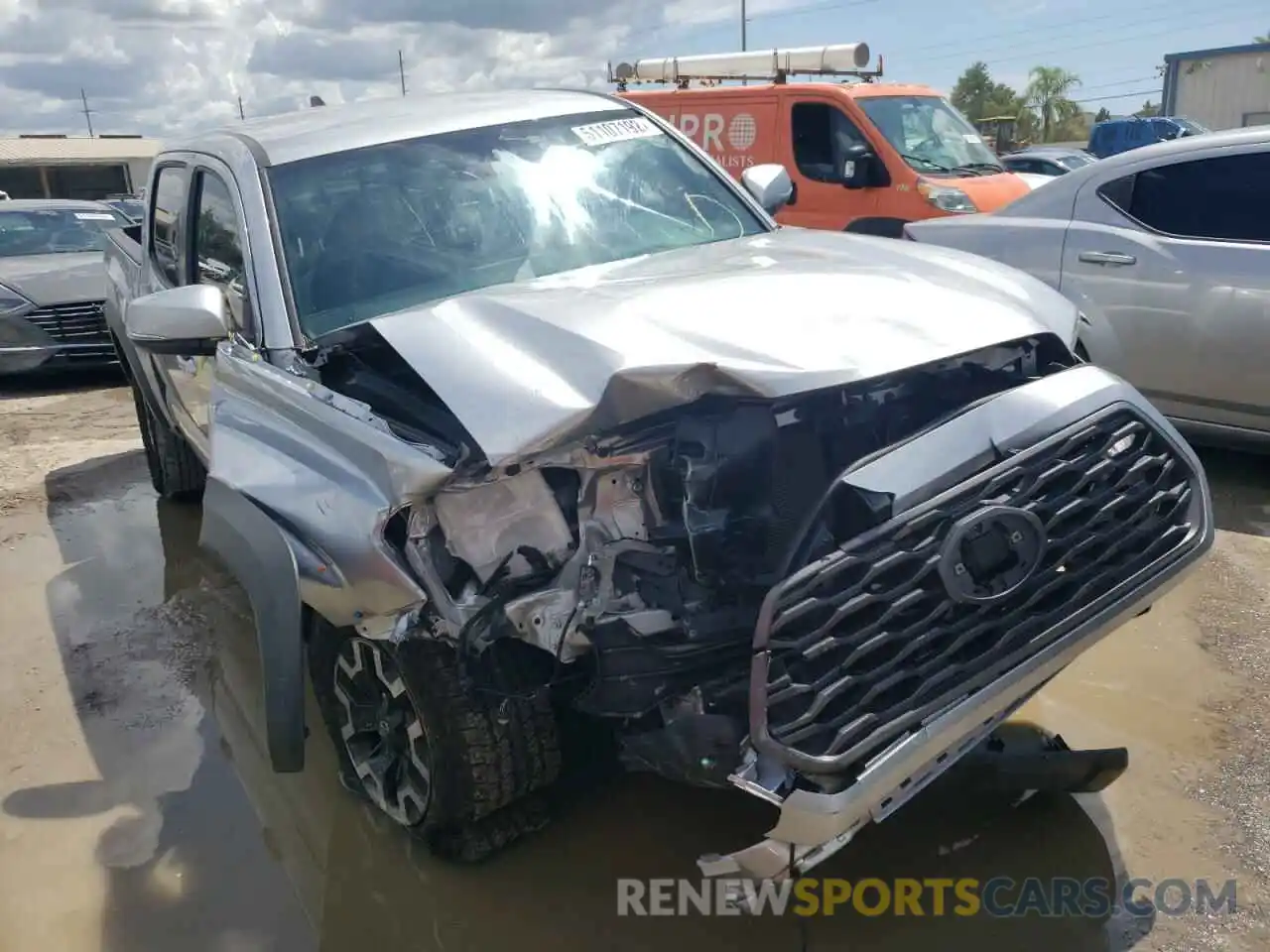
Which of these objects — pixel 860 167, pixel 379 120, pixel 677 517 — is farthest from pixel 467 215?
pixel 860 167

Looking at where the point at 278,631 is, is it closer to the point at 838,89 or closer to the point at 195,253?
the point at 195,253

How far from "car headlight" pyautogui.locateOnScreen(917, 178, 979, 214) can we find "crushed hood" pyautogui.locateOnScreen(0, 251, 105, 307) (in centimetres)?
674

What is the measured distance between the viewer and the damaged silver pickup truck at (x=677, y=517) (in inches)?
83.2

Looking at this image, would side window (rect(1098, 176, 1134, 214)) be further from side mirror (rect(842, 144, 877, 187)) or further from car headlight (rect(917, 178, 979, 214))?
side mirror (rect(842, 144, 877, 187))

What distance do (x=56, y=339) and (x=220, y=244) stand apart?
621 centimetres

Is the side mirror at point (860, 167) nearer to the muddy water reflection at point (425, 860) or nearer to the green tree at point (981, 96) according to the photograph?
the muddy water reflection at point (425, 860)

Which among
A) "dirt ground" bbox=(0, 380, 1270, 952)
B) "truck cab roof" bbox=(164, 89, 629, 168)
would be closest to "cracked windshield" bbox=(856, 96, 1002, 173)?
"truck cab roof" bbox=(164, 89, 629, 168)

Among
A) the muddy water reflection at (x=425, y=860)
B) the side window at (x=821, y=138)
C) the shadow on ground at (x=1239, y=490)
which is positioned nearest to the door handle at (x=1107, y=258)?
the shadow on ground at (x=1239, y=490)

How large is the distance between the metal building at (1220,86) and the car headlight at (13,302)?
32.2 meters

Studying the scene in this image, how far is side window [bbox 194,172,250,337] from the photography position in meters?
3.25

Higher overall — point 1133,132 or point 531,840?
point 1133,132

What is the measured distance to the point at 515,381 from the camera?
2.23 meters

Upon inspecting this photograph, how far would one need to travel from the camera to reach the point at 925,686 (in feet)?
6.85

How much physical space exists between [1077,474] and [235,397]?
223 centimetres
